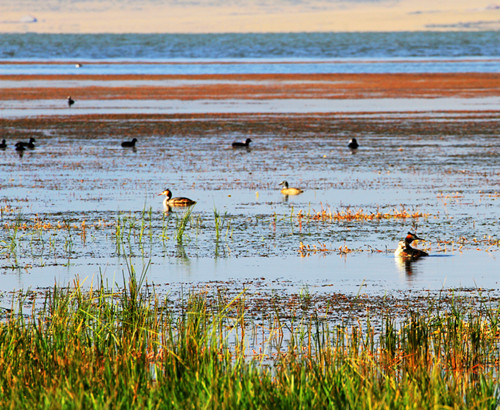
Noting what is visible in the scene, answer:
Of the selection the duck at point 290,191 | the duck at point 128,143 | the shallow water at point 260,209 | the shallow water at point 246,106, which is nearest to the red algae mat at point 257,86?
the shallow water at point 246,106

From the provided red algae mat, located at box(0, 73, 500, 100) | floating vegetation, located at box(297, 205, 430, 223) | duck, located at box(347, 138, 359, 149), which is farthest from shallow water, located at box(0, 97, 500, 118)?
floating vegetation, located at box(297, 205, 430, 223)

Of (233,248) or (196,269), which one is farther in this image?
(233,248)

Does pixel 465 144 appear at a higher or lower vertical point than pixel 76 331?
higher

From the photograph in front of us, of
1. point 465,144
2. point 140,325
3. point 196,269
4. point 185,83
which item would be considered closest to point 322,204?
point 196,269

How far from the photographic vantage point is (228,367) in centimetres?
823

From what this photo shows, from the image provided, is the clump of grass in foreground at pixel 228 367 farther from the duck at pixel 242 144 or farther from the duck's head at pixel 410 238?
the duck at pixel 242 144

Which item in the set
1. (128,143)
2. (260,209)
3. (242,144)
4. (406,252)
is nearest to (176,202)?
(260,209)

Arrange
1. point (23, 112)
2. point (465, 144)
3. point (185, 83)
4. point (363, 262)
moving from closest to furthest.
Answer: point (363, 262), point (465, 144), point (23, 112), point (185, 83)

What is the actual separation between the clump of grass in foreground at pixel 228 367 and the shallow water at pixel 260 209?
3.02 meters

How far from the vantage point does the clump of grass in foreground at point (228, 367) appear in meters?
7.55

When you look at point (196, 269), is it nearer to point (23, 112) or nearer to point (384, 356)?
point (384, 356)

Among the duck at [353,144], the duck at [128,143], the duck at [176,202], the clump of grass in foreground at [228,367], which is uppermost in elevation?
the duck at [128,143]

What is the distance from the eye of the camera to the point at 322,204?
20.9 metres

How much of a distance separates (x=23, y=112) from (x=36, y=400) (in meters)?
42.0
